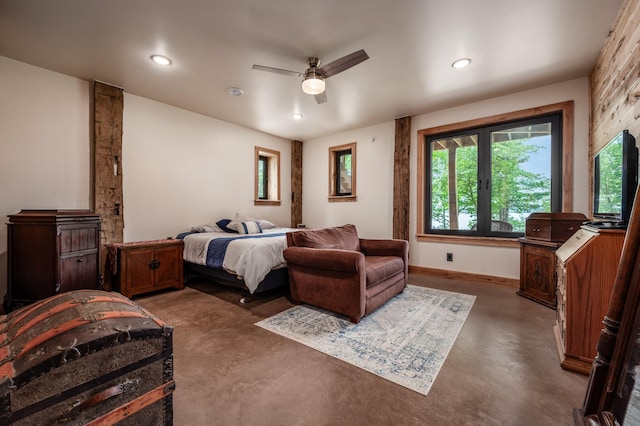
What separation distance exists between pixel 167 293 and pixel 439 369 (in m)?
3.20

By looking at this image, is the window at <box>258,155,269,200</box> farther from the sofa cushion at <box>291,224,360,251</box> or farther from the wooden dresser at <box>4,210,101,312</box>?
the wooden dresser at <box>4,210,101,312</box>

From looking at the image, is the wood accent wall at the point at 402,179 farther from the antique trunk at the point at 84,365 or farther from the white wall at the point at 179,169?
the antique trunk at the point at 84,365

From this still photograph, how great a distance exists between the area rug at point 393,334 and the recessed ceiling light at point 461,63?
2.56 metres

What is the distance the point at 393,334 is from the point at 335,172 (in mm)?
3841

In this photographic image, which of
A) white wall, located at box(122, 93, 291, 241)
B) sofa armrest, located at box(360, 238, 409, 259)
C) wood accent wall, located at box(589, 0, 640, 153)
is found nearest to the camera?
wood accent wall, located at box(589, 0, 640, 153)

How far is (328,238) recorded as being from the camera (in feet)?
9.89

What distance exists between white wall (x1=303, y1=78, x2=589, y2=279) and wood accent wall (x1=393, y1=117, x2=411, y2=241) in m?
0.10

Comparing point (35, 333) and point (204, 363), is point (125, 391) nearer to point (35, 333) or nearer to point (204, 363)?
point (35, 333)

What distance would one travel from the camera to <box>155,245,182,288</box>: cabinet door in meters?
3.35

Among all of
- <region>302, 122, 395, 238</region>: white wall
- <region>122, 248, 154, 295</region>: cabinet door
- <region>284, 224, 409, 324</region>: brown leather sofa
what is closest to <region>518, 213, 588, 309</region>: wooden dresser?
<region>284, 224, 409, 324</region>: brown leather sofa

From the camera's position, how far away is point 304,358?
6.07ft

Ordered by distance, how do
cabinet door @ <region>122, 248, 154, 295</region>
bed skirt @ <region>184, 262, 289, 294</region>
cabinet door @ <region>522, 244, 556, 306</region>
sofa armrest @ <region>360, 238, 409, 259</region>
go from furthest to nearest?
sofa armrest @ <region>360, 238, 409, 259</region> → cabinet door @ <region>122, 248, 154, 295</region> → bed skirt @ <region>184, 262, 289, 294</region> → cabinet door @ <region>522, 244, 556, 306</region>

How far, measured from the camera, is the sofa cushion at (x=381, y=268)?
249 cm

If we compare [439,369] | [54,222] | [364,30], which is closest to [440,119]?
[364,30]
